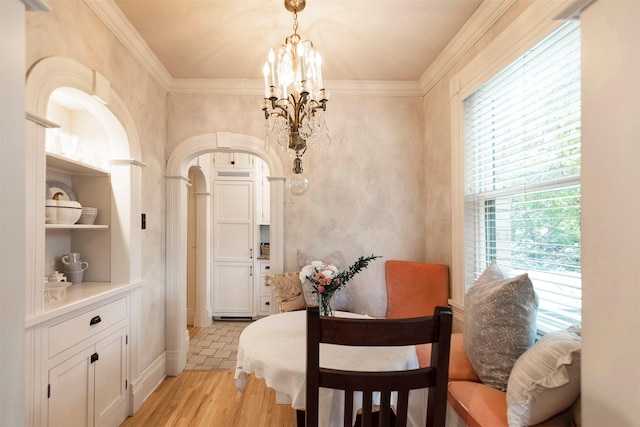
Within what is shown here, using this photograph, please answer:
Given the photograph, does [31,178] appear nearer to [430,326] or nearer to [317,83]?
[317,83]

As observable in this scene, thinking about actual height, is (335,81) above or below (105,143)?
above

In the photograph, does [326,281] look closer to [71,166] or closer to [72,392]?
[72,392]

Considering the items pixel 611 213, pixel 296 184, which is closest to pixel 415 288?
pixel 296 184

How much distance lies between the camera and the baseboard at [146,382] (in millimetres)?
2301

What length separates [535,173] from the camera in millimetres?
1683

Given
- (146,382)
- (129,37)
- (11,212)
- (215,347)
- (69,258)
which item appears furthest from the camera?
(215,347)

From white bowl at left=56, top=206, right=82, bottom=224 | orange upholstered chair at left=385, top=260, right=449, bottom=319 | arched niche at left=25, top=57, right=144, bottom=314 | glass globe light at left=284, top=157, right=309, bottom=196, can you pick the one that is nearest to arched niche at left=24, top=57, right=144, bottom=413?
arched niche at left=25, top=57, right=144, bottom=314

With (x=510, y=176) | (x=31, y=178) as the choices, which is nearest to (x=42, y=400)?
(x=31, y=178)

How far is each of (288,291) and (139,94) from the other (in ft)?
6.76

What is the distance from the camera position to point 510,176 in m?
1.91

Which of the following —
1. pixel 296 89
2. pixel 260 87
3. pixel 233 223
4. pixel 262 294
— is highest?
pixel 260 87

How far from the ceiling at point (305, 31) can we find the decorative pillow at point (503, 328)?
1.81 meters

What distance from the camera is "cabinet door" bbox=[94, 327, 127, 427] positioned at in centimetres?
196

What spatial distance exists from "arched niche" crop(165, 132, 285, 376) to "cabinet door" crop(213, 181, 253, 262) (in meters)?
1.54
